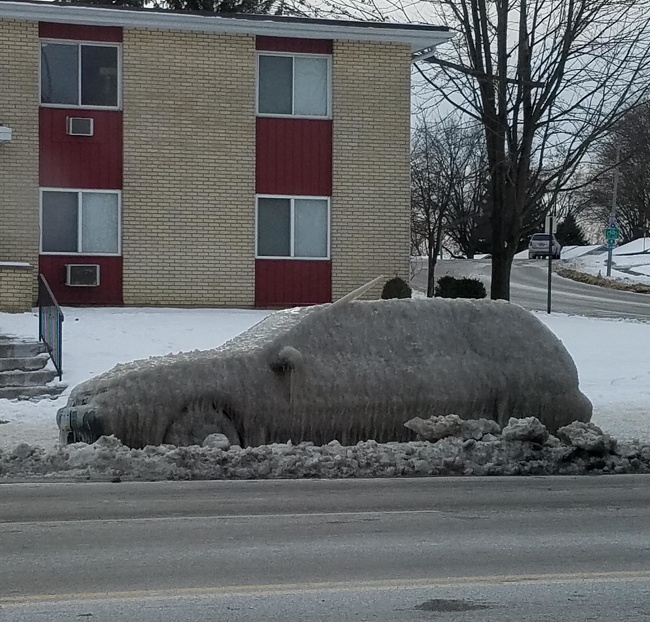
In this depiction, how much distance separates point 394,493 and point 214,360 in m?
2.30

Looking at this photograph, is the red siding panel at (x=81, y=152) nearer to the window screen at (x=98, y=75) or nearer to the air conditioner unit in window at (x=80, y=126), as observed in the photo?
the air conditioner unit in window at (x=80, y=126)

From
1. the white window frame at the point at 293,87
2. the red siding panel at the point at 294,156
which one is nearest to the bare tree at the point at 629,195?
the white window frame at the point at 293,87

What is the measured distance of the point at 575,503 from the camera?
7926 millimetres

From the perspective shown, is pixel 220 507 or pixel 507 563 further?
pixel 220 507

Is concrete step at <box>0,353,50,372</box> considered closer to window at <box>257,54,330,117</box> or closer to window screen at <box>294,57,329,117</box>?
window at <box>257,54,330,117</box>

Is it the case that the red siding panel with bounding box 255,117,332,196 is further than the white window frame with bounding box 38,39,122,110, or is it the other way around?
the red siding panel with bounding box 255,117,332,196

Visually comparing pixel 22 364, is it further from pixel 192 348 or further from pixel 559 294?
pixel 559 294

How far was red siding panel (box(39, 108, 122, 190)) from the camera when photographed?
67.7ft

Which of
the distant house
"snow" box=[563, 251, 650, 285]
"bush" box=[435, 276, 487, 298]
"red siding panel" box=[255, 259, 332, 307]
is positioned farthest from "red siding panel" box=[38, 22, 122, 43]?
"snow" box=[563, 251, 650, 285]

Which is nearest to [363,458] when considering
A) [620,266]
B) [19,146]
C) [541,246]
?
[19,146]

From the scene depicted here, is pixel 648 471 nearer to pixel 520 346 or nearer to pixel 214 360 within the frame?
pixel 520 346

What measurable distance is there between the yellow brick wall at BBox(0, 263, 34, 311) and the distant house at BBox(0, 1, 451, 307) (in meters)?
0.64

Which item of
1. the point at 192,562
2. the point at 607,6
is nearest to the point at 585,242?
the point at 607,6

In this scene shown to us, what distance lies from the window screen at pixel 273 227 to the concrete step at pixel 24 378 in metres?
8.39
